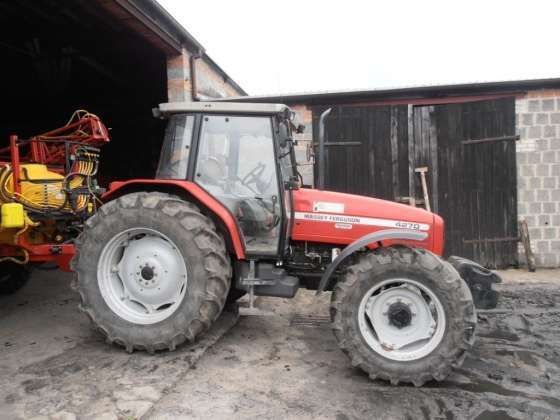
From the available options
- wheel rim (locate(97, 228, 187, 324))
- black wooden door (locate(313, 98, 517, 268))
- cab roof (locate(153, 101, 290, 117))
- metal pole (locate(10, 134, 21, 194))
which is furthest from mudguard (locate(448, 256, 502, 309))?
black wooden door (locate(313, 98, 517, 268))

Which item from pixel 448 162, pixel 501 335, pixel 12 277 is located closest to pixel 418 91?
pixel 448 162

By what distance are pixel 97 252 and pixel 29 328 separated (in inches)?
55.3

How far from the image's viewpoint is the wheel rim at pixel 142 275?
3492mm

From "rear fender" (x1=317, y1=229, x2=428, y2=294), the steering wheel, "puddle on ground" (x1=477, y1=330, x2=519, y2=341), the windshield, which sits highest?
the windshield

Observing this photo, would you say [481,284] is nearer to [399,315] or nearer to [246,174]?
[399,315]

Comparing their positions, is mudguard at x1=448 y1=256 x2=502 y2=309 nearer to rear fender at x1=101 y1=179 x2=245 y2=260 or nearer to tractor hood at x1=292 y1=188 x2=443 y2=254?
tractor hood at x1=292 y1=188 x2=443 y2=254

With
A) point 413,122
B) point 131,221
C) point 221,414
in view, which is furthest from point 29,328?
point 413,122

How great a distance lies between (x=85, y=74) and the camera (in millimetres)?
9438

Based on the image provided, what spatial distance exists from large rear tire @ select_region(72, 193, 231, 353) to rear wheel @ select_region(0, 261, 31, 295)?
2.29 metres

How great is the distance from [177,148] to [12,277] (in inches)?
123

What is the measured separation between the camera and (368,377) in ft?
10.3

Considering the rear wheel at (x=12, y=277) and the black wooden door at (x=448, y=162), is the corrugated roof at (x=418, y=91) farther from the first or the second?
the rear wheel at (x=12, y=277)

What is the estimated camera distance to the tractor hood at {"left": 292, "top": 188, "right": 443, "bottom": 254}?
354 cm

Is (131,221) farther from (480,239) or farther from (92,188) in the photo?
(480,239)
